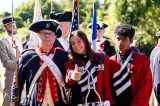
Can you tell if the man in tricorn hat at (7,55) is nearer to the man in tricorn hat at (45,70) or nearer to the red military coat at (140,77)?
the man in tricorn hat at (45,70)

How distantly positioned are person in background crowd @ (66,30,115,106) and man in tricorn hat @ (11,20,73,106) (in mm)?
172

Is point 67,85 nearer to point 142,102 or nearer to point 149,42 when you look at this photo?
point 142,102

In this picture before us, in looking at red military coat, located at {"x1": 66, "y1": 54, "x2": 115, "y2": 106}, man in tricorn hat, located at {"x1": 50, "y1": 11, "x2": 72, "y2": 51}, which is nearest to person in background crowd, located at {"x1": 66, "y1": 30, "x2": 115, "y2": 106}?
red military coat, located at {"x1": 66, "y1": 54, "x2": 115, "y2": 106}

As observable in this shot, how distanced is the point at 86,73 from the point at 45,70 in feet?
1.57

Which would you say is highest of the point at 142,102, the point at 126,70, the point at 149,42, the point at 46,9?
the point at 126,70

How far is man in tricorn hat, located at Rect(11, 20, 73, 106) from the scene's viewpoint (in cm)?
541

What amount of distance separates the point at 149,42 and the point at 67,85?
15.5 meters

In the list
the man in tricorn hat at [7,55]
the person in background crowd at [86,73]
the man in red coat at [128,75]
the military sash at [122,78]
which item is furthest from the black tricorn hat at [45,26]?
the man in tricorn hat at [7,55]

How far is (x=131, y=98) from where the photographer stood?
18.3 ft

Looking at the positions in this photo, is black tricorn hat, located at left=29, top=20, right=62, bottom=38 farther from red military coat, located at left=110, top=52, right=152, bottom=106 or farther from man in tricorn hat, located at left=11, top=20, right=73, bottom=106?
red military coat, located at left=110, top=52, right=152, bottom=106

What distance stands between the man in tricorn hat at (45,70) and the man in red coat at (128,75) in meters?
0.62

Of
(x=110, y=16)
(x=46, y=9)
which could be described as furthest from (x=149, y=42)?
(x=46, y=9)

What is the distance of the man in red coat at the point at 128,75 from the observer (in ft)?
18.1

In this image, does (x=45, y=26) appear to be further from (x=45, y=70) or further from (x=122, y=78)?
(x=122, y=78)
